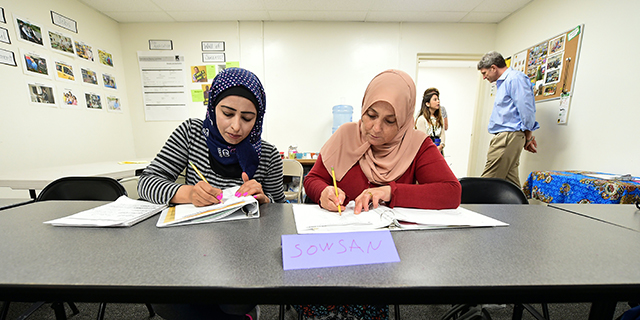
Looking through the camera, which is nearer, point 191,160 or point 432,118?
point 191,160

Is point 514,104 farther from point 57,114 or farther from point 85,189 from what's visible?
point 57,114

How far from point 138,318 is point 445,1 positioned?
3.79m

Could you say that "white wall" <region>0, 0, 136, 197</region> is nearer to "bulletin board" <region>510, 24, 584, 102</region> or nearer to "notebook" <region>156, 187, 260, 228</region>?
"notebook" <region>156, 187, 260, 228</region>

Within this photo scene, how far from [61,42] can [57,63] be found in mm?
247

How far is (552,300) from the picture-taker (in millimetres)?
405

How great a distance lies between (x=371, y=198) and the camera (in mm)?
A: 760

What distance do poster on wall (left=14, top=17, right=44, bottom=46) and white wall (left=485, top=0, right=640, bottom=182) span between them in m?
4.88

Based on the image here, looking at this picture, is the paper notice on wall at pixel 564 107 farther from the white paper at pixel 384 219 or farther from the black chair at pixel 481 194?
the white paper at pixel 384 219

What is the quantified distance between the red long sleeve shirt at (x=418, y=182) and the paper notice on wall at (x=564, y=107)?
2.25 m

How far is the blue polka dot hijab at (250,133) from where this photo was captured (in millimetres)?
896

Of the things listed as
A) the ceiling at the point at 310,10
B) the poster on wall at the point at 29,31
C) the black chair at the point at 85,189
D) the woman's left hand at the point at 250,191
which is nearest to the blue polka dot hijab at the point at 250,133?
the woman's left hand at the point at 250,191

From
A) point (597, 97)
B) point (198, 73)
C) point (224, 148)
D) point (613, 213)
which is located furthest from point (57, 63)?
point (597, 97)

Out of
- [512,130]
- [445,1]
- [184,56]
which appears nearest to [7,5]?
[184,56]

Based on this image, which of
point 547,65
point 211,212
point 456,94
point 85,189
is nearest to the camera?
point 211,212
